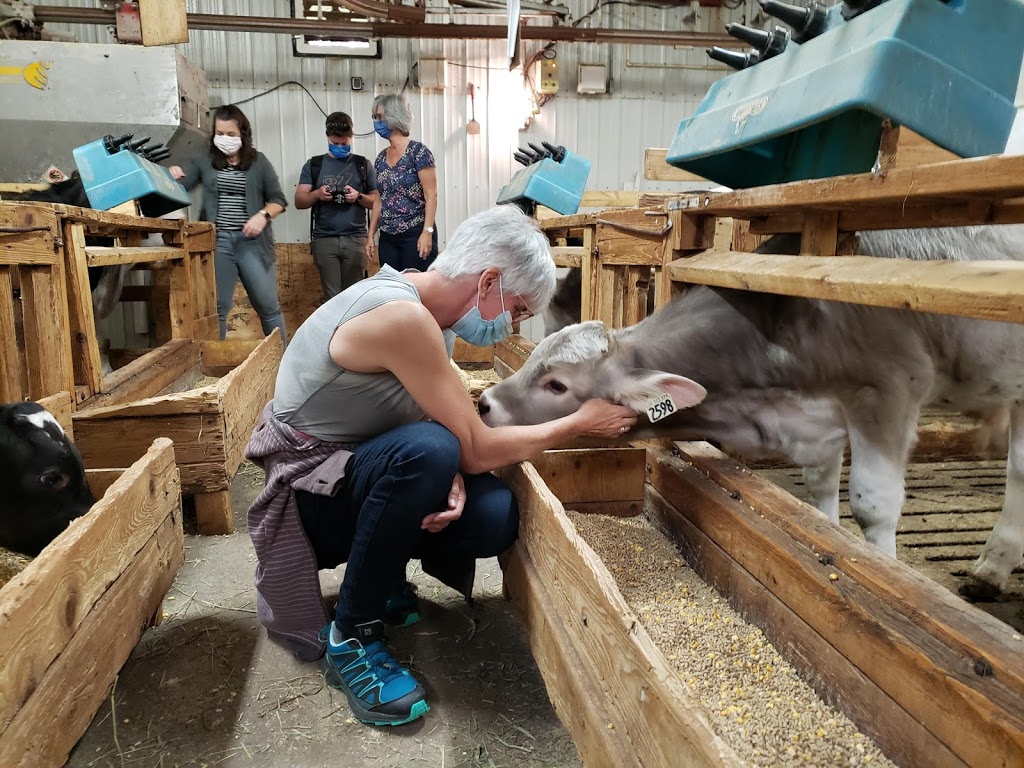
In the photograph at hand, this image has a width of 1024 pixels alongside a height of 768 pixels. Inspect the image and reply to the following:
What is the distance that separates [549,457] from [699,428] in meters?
0.52

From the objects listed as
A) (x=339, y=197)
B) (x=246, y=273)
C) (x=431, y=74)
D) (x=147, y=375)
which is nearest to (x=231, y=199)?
(x=246, y=273)

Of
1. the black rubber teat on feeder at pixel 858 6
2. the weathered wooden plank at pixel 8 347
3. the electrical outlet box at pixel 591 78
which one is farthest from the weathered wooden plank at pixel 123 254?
the electrical outlet box at pixel 591 78

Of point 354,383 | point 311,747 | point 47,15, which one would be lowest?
point 311,747

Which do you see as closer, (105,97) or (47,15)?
(105,97)

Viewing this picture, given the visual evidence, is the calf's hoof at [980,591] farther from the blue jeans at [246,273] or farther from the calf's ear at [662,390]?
the blue jeans at [246,273]

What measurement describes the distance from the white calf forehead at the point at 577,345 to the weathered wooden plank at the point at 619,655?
52cm

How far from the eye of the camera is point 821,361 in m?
2.30

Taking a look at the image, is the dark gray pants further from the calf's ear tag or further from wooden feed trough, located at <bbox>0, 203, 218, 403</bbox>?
the calf's ear tag

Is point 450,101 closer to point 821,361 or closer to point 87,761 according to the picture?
point 821,361

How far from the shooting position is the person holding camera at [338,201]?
5664 millimetres

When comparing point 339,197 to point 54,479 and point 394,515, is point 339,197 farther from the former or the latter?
point 394,515

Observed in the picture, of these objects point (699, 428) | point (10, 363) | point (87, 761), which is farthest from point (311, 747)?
point (10, 363)

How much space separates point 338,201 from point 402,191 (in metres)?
0.58

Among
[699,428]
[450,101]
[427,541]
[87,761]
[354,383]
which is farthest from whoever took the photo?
[450,101]
